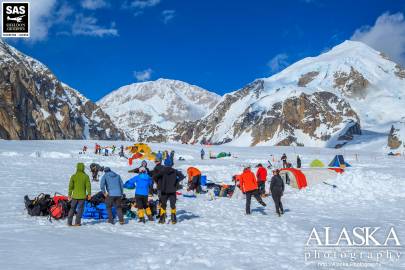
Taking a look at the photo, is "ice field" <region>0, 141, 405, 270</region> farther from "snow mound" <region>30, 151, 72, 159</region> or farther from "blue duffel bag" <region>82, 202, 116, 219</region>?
"snow mound" <region>30, 151, 72, 159</region>

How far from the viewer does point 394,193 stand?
23.1 metres

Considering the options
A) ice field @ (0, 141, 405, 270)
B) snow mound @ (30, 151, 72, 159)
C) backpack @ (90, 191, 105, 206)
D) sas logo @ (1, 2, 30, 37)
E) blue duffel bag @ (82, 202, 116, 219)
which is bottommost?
ice field @ (0, 141, 405, 270)

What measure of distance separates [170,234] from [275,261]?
3756mm

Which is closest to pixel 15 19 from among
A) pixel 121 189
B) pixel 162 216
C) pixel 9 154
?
pixel 121 189

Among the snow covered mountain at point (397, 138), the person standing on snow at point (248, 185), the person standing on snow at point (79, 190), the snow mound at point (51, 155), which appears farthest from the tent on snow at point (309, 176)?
the snow covered mountain at point (397, 138)

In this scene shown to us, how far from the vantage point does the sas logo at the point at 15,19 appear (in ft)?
88.6

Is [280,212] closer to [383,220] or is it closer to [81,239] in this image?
[383,220]

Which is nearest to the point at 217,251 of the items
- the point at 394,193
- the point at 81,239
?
the point at 81,239

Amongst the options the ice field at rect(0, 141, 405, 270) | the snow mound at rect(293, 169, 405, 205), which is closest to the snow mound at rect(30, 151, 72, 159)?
the ice field at rect(0, 141, 405, 270)

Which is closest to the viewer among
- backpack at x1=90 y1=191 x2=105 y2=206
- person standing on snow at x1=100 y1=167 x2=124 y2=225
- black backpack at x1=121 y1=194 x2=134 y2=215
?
person standing on snow at x1=100 y1=167 x2=124 y2=225

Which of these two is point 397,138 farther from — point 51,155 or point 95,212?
point 95,212

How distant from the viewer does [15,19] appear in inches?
1101

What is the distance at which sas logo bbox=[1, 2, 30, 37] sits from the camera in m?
27.0

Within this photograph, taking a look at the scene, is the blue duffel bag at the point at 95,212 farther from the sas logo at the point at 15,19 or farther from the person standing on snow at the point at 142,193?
the sas logo at the point at 15,19
